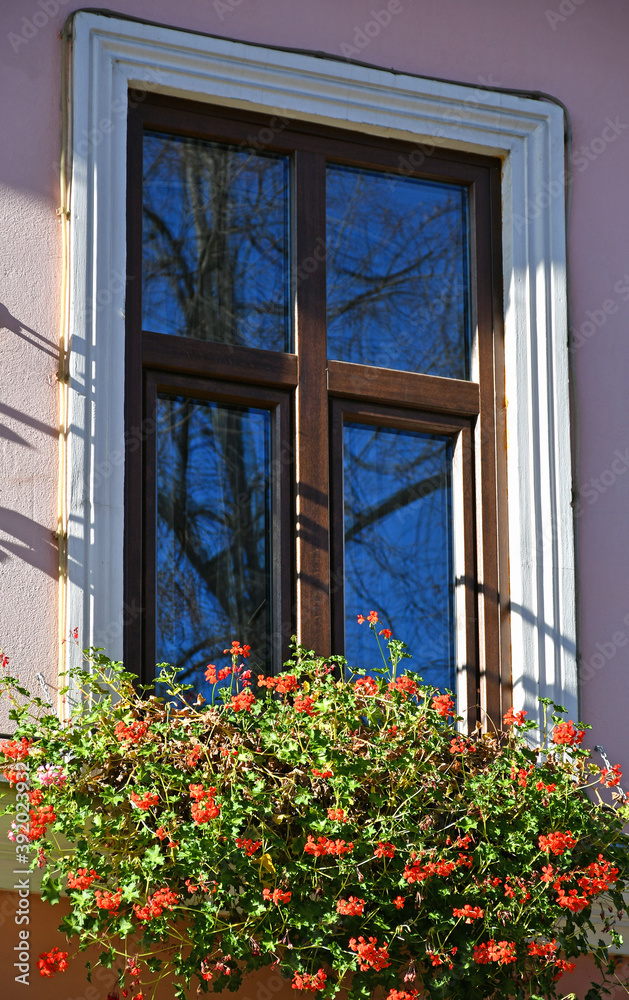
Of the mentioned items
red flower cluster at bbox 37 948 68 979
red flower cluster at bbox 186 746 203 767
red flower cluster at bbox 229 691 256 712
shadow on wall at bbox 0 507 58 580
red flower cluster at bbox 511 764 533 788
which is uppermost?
shadow on wall at bbox 0 507 58 580

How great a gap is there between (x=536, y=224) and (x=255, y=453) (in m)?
1.27

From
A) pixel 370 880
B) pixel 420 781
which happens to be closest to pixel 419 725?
pixel 420 781

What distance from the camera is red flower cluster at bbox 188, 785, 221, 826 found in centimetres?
353

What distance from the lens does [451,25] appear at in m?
5.16

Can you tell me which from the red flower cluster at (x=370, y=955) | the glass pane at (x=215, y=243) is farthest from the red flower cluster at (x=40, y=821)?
the glass pane at (x=215, y=243)

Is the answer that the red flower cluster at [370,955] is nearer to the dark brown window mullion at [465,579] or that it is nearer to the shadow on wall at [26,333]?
the dark brown window mullion at [465,579]

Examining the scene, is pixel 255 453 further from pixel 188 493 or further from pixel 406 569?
pixel 406 569

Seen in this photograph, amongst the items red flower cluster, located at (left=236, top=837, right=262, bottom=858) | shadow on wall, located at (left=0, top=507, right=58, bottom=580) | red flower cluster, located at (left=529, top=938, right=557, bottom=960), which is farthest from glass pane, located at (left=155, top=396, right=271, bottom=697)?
red flower cluster, located at (left=529, top=938, right=557, bottom=960)

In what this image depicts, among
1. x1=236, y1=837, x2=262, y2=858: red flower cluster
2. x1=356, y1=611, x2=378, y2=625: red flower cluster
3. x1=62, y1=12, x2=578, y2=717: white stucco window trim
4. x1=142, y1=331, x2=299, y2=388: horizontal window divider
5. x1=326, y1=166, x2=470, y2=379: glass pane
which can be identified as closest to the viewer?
x1=236, y1=837, x2=262, y2=858: red flower cluster

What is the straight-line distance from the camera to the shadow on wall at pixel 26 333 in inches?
170

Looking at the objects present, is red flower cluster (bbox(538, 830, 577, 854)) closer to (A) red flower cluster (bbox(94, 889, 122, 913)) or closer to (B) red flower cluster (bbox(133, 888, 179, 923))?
(B) red flower cluster (bbox(133, 888, 179, 923))

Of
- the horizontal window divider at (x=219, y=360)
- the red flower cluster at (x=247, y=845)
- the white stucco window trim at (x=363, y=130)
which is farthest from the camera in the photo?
the horizontal window divider at (x=219, y=360)

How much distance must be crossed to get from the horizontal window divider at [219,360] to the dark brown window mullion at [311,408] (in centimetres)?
6

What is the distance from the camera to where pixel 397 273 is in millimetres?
4977
